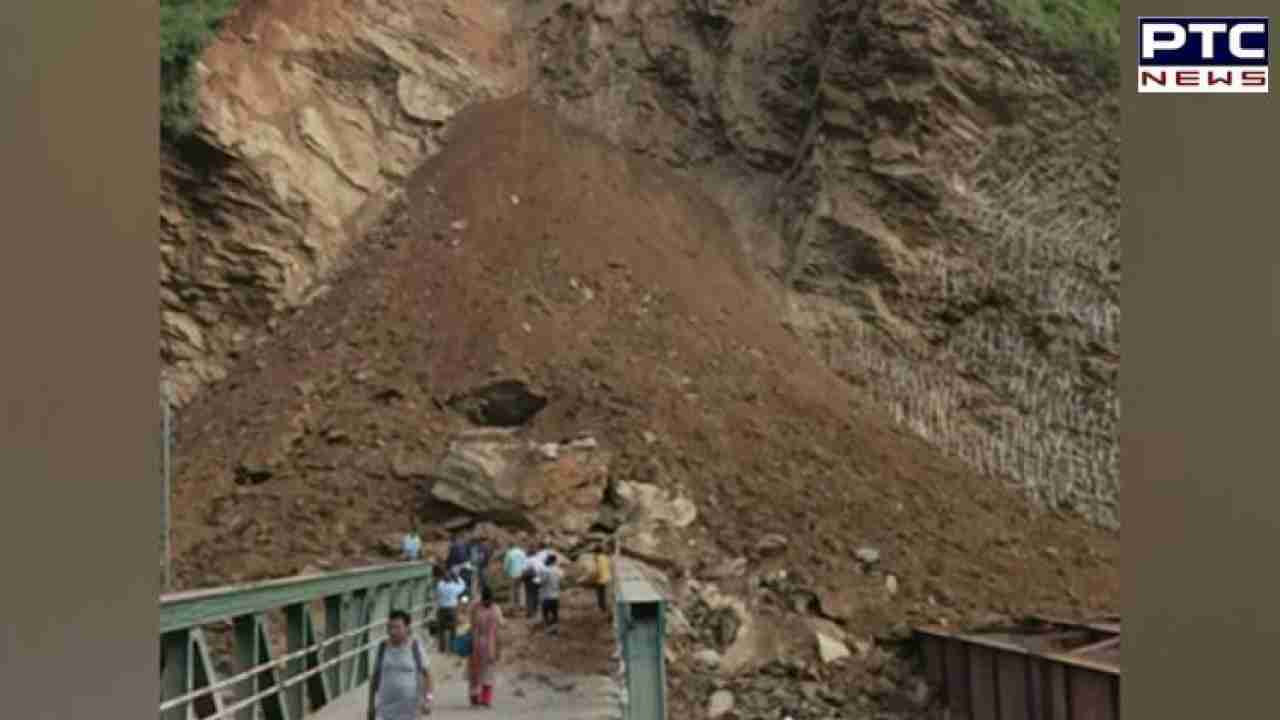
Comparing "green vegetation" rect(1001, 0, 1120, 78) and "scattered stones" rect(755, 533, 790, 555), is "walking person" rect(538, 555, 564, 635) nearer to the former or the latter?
"scattered stones" rect(755, 533, 790, 555)

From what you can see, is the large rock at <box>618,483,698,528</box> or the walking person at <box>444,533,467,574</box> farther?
the large rock at <box>618,483,698,528</box>

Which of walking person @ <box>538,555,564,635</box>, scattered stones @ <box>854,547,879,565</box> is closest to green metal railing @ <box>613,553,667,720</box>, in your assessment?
walking person @ <box>538,555,564,635</box>

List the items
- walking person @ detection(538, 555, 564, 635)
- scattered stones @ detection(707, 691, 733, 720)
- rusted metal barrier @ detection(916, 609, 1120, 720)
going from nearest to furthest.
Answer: rusted metal barrier @ detection(916, 609, 1120, 720), walking person @ detection(538, 555, 564, 635), scattered stones @ detection(707, 691, 733, 720)

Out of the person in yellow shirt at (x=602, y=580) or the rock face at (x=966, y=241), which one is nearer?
the person in yellow shirt at (x=602, y=580)

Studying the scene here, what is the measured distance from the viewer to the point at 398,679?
7.20 metres

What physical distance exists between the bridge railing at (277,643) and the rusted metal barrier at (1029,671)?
5.16 metres

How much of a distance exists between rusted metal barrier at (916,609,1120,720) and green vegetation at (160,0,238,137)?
13961 millimetres

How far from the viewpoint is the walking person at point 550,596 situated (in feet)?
52.5

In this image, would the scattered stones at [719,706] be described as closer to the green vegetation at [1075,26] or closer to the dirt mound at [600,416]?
the dirt mound at [600,416]

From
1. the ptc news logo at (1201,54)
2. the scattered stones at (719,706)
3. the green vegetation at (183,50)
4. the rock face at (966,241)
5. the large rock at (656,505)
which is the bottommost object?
the scattered stones at (719,706)

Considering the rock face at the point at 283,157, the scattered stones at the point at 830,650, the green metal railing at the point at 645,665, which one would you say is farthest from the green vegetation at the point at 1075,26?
the green metal railing at the point at 645,665

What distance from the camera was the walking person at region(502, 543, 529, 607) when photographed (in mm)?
16609

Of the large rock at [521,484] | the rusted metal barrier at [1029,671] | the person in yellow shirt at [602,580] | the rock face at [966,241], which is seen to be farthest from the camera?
the rock face at [966,241]

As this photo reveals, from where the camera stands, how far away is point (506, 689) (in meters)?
12.2
